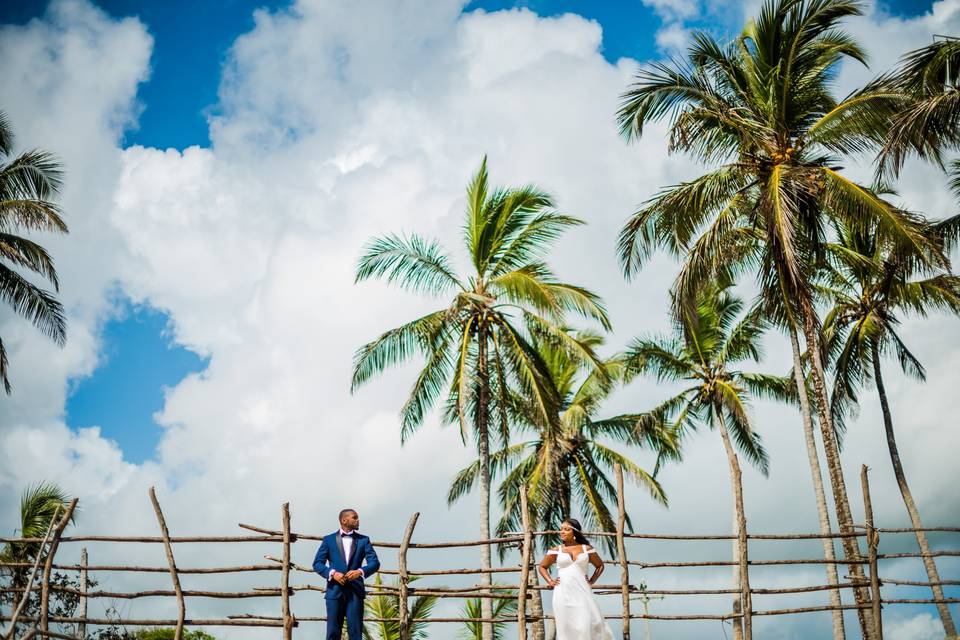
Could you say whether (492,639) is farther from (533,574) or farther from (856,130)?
(856,130)

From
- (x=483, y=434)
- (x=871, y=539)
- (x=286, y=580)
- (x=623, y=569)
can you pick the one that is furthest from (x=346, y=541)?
(x=483, y=434)

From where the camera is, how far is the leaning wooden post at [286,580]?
384 inches

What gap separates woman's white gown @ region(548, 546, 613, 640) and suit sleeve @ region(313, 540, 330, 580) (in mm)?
2098

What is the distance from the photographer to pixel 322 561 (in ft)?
28.3

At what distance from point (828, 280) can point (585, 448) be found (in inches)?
269

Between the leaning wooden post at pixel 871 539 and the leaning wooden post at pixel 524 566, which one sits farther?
the leaning wooden post at pixel 871 539

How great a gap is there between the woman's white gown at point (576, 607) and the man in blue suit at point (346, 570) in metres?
1.72

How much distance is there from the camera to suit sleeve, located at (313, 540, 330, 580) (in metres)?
8.56

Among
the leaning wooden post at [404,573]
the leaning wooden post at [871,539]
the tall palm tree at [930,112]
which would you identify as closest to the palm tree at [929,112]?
the tall palm tree at [930,112]

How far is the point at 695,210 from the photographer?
46.4 ft

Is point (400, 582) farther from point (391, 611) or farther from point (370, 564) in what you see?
point (391, 611)

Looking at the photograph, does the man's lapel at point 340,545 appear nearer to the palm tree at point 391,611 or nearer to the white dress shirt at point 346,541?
the white dress shirt at point 346,541

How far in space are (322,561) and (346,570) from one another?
0.78 feet

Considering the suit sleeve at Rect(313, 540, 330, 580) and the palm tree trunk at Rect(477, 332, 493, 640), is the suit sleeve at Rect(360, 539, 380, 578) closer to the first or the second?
the suit sleeve at Rect(313, 540, 330, 580)
